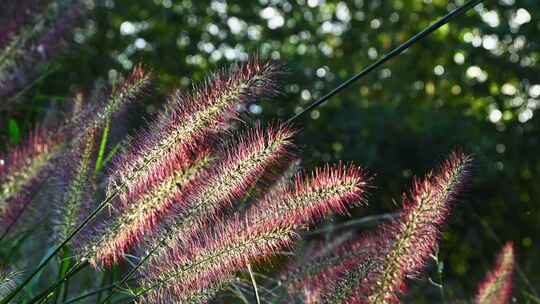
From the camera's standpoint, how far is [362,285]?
1.23 m

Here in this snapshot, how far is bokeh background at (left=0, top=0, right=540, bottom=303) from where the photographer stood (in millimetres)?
4875

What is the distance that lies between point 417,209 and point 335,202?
0.14 meters

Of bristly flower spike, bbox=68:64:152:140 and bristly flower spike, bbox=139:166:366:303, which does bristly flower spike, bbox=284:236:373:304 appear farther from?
bristly flower spike, bbox=68:64:152:140

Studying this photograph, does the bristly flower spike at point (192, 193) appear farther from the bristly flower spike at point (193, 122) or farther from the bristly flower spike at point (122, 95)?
the bristly flower spike at point (122, 95)

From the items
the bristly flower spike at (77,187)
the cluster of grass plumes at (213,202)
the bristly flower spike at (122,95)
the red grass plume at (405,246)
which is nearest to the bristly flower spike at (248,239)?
the cluster of grass plumes at (213,202)

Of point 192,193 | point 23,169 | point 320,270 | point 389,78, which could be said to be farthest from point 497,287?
point 389,78

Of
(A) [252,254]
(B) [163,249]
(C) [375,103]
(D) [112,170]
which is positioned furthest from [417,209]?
(C) [375,103]

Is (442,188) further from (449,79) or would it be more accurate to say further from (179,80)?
(449,79)

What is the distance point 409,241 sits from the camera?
119cm

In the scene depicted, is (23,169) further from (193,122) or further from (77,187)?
(193,122)

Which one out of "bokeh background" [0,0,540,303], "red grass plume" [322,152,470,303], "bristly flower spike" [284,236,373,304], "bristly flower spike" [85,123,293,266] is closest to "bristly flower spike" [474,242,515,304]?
"bristly flower spike" [284,236,373,304]

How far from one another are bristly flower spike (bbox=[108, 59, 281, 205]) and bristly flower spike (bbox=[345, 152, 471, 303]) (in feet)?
1.06

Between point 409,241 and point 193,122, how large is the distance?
40cm

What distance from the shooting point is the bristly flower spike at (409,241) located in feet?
3.85
